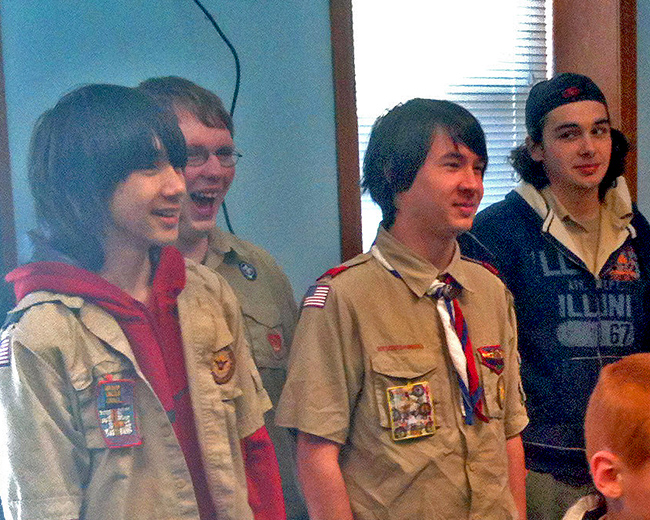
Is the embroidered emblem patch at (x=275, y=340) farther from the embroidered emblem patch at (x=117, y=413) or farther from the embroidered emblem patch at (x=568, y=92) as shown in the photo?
the embroidered emblem patch at (x=568, y=92)

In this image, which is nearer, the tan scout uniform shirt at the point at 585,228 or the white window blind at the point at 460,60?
the tan scout uniform shirt at the point at 585,228

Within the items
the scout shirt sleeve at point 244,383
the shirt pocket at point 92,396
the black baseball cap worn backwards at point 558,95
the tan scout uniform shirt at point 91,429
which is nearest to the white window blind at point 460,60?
the black baseball cap worn backwards at point 558,95

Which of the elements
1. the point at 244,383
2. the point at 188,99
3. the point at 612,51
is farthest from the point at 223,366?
the point at 612,51

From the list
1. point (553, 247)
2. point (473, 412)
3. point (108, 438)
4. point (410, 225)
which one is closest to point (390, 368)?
point (473, 412)

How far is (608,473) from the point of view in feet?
3.79

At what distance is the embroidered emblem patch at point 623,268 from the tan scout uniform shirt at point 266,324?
0.86 meters

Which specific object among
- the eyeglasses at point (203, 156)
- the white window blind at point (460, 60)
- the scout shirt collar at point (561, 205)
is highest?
the white window blind at point (460, 60)

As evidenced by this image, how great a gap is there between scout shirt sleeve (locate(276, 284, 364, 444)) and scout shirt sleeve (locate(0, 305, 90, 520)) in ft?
1.47

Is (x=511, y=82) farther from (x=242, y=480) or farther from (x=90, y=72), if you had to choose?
(x=242, y=480)

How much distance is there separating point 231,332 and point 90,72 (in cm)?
76

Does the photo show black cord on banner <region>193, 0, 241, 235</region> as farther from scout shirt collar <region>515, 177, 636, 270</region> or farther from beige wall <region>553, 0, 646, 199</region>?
beige wall <region>553, 0, 646, 199</region>

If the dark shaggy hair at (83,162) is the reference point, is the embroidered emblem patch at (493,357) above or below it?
below

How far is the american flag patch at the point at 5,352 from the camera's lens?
1.14m

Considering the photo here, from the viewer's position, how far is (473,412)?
1522 millimetres
